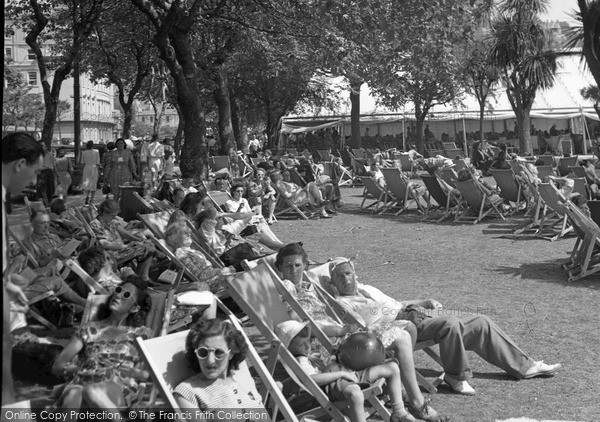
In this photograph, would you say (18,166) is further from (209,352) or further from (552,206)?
(552,206)

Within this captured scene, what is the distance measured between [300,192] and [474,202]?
3238 millimetres

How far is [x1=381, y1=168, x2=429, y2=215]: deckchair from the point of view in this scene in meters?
16.5

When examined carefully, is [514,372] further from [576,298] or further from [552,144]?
[552,144]

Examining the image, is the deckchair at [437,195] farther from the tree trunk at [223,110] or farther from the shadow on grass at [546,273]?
the tree trunk at [223,110]

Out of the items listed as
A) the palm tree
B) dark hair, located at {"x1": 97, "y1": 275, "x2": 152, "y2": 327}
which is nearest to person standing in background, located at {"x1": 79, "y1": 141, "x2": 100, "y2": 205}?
dark hair, located at {"x1": 97, "y1": 275, "x2": 152, "y2": 327}

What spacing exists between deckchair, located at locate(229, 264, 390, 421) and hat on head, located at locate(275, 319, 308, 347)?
0.06 metres

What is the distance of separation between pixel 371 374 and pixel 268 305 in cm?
97

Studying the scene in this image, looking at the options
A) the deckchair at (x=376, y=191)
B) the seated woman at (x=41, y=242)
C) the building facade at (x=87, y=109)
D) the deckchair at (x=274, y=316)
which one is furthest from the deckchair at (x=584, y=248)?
the building facade at (x=87, y=109)

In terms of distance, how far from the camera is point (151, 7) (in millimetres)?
15742

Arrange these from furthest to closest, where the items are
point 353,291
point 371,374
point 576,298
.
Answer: point 576,298 → point 353,291 → point 371,374

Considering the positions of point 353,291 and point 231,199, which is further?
point 231,199

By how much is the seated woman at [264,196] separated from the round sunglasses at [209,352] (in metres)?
11.4

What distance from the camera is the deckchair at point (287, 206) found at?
16.2 metres

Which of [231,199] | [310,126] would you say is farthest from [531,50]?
[231,199]
